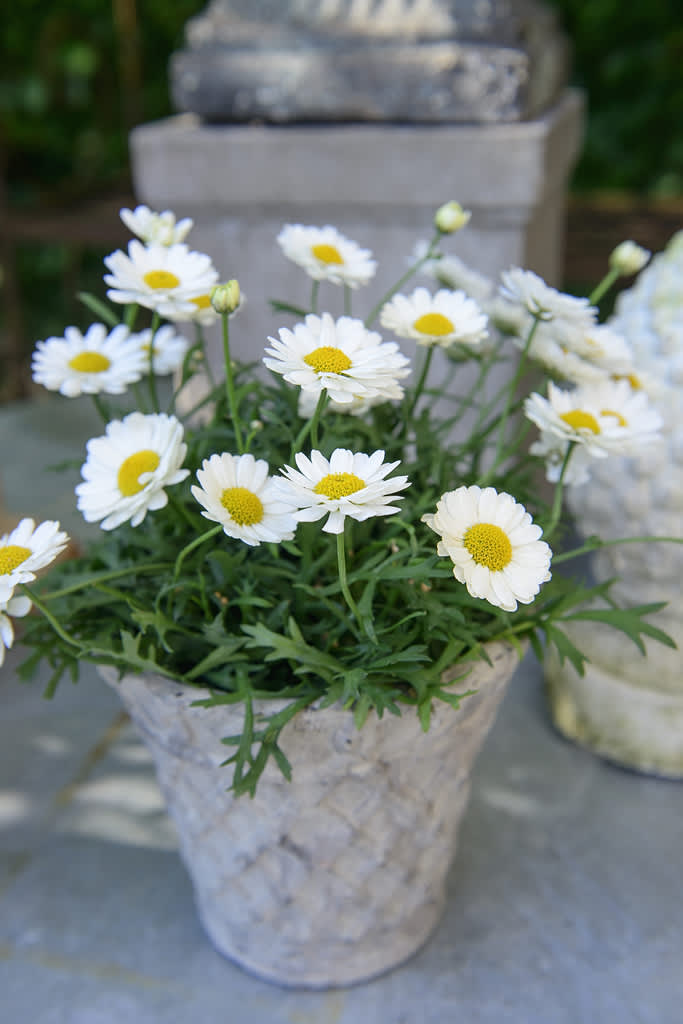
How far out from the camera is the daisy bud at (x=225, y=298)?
25.1 inches

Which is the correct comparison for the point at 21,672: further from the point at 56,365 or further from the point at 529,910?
the point at 529,910

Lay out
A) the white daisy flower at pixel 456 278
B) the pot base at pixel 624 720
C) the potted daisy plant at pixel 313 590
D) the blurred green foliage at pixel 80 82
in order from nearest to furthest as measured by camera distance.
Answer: the potted daisy plant at pixel 313 590
the white daisy flower at pixel 456 278
the pot base at pixel 624 720
the blurred green foliage at pixel 80 82

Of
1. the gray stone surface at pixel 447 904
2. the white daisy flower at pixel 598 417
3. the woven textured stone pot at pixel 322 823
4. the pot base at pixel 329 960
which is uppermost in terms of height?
the white daisy flower at pixel 598 417

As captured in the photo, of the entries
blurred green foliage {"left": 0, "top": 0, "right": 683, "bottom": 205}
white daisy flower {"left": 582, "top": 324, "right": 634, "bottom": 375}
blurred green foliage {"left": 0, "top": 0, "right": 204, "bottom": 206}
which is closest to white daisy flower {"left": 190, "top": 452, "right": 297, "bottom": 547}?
white daisy flower {"left": 582, "top": 324, "right": 634, "bottom": 375}

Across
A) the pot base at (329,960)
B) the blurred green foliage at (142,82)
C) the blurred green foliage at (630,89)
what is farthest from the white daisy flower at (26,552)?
the blurred green foliage at (630,89)

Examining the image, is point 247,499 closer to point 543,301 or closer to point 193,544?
point 193,544

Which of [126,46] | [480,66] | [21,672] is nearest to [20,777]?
[21,672]

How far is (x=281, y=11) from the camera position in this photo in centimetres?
144

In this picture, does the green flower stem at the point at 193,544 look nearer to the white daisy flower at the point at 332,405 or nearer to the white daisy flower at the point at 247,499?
the white daisy flower at the point at 247,499

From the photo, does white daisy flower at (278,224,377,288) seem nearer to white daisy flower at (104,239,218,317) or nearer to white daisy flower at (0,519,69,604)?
white daisy flower at (104,239,218,317)

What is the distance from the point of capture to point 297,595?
2.49 feet

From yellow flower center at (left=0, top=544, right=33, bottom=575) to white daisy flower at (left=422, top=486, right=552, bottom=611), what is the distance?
0.28 m

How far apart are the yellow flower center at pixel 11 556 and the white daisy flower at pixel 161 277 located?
0.20m

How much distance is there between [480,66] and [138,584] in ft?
3.11
